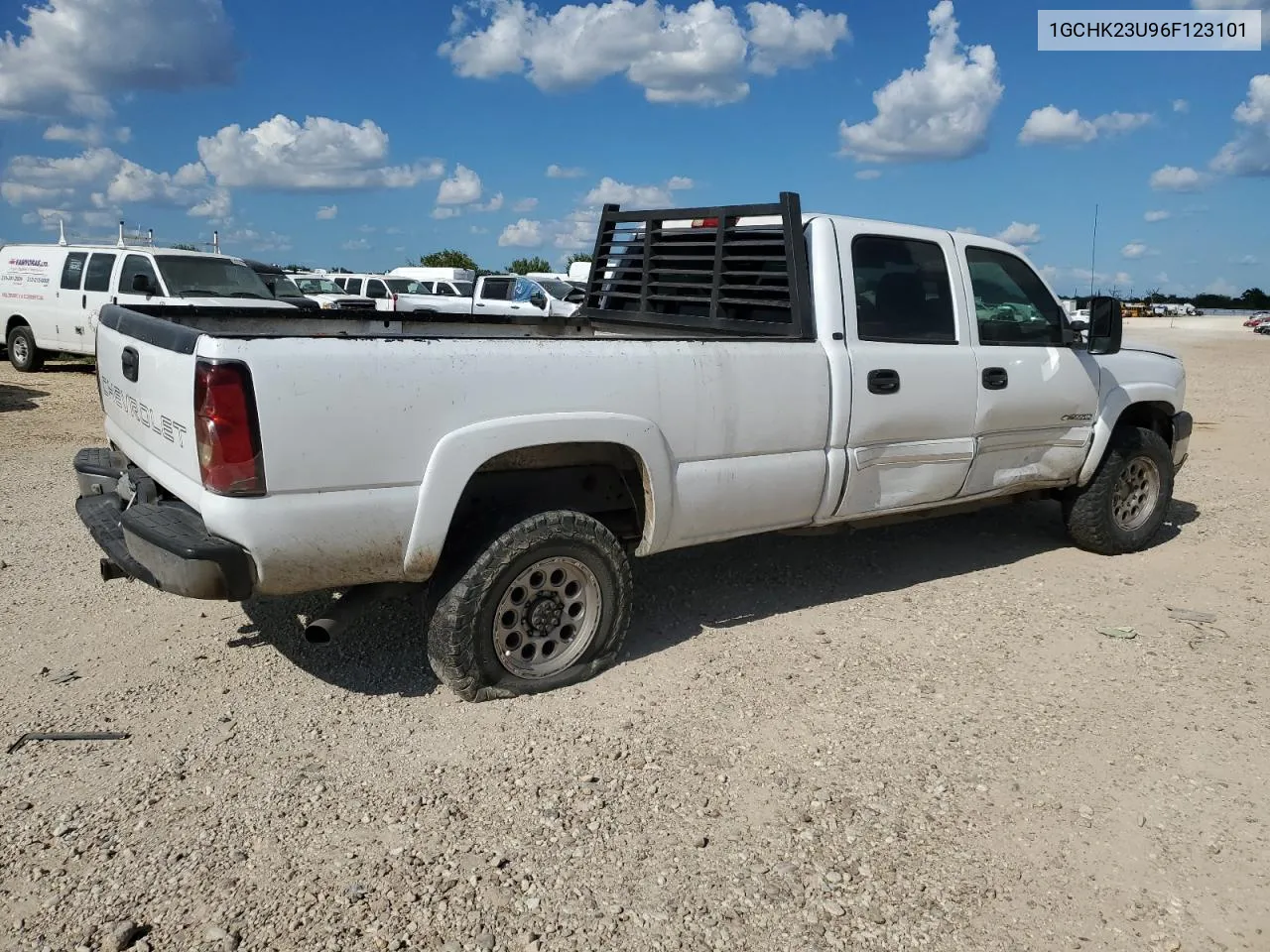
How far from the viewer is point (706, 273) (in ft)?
17.3

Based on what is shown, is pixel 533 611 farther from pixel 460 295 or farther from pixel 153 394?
pixel 460 295

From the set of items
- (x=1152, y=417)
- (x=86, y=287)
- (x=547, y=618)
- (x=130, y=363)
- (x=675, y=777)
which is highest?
(x=86, y=287)

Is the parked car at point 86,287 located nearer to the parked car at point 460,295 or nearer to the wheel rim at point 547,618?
the parked car at point 460,295

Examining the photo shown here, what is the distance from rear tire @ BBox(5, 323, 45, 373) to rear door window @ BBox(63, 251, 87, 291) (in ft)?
4.08

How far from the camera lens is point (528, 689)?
4066 mm

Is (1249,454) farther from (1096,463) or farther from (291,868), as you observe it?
(291,868)

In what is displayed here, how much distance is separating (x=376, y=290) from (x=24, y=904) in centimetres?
2270

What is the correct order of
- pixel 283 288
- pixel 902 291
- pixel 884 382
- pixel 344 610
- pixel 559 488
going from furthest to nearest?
pixel 283 288, pixel 902 291, pixel 884 382, pixel 559 488, pixel 344 610

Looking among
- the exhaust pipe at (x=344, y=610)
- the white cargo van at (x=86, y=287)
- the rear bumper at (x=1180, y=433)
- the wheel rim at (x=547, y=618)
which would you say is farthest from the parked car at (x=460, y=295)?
the exhaust pipe at (x=344, y=610)

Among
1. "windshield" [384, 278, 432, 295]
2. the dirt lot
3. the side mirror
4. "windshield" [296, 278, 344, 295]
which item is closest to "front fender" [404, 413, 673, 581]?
the dirt lot

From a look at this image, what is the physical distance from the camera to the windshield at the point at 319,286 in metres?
24.2

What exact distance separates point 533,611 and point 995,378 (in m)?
2.79

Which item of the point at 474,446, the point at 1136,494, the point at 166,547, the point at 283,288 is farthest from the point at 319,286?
the point at 166,547

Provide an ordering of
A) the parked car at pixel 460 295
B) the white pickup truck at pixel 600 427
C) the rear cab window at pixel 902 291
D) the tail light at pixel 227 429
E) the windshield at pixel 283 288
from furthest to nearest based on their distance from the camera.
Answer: the parked car at pixel 460 295 < the windshield at pixel 283 288 < the rear cab window at pixel 902 291 < the white pickup truck at pixel 600 427 < the tail light at pixel 227 429
